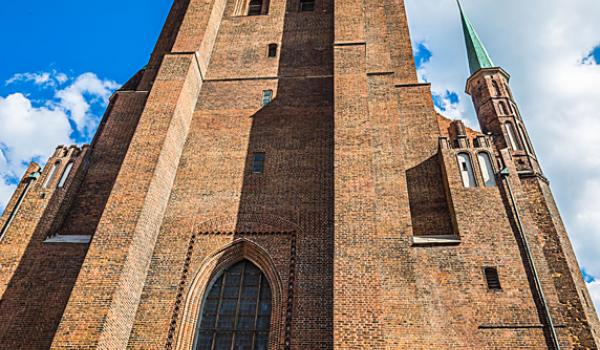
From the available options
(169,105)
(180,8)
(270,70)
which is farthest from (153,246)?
(180,8)

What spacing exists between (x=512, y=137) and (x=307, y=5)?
938 centimetres

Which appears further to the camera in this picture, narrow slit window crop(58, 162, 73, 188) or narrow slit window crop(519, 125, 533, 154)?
narrow slit window crop(519, 125, 533, 154)

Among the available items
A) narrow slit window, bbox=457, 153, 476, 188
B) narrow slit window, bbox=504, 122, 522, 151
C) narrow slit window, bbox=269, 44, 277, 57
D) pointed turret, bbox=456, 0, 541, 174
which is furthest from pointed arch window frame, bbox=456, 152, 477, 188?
narrow slit window, bbox=269, 44, 277, 57

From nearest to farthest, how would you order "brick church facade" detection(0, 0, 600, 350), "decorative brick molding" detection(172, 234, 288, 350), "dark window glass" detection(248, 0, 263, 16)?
"brick church facade" detection(0, 0, 600, 350) < "decorative brick molding" detection(172, 234, 288, 350) < "dark window glass" detection(248, 0, 263, 16)

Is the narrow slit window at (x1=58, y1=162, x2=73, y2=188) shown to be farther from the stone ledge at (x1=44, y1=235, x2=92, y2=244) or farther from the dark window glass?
the dark window glass

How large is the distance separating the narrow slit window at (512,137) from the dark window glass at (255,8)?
10.3 metres

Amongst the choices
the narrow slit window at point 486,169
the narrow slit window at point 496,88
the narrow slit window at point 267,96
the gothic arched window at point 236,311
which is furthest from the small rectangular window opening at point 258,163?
the narrow slit window at point 496,88

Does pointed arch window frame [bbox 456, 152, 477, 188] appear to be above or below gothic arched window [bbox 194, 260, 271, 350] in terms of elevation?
above

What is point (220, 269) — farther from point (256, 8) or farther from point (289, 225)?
point (256, 8)

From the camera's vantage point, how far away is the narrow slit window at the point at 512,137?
48.8 ft

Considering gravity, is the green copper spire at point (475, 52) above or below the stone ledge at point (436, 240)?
above

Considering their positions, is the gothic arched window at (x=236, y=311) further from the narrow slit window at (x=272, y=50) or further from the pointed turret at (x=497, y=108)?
the pointed turret at (x=497, y=108)

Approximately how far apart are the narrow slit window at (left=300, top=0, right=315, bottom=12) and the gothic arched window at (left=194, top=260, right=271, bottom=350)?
11241 mm

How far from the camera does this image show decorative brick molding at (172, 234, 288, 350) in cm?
940
